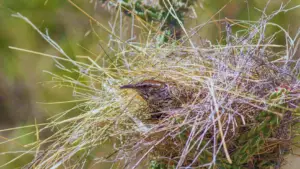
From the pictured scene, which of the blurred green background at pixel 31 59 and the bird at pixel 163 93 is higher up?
the bird at pixel 163 93

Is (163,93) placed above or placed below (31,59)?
above

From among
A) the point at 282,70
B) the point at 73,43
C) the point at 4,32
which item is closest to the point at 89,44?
the point at 73,43

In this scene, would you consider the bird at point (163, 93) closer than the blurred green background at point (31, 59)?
Yes

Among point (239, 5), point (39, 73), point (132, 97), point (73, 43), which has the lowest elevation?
point (39, 73)

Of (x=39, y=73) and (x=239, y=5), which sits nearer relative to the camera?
(x=239, y=5)

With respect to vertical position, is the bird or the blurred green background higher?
the bird

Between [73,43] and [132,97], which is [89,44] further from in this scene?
[132,97]

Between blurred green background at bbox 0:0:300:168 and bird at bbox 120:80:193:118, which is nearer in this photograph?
bird at bbox 120:80:193:118

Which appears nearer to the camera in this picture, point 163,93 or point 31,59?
point 163,93
